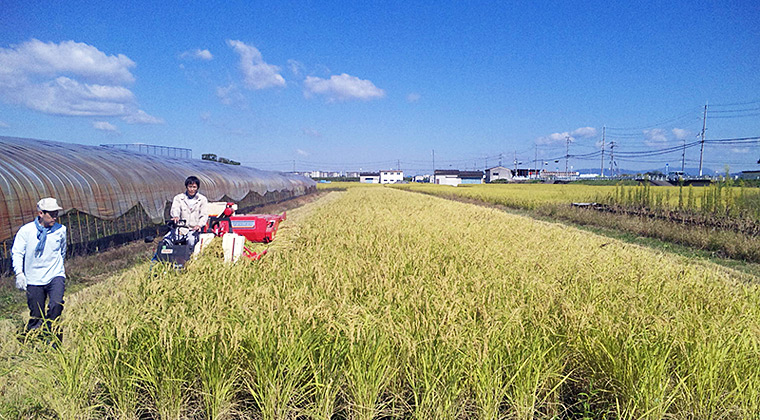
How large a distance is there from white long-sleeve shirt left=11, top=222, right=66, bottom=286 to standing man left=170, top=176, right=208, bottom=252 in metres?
1.38

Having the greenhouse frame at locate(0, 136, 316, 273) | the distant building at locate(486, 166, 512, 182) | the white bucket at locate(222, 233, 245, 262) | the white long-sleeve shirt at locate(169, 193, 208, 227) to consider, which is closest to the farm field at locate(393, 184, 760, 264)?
the white bucket at locate(222, 233, 245, 262)

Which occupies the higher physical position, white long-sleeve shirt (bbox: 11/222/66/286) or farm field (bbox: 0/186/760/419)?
white long-sleeve shirt (bbox: 11/222/66/286)

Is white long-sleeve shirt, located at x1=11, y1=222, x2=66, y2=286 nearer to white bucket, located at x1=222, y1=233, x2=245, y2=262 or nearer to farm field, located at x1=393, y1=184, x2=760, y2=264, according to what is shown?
white bucket, located at x1=222, y1=233, x2=245, y2=262

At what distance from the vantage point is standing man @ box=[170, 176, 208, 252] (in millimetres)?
4949

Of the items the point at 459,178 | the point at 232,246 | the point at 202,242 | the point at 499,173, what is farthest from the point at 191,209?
the point at 499,173

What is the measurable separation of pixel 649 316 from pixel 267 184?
80.1 feet

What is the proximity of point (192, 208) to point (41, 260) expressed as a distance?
1717 millimetres

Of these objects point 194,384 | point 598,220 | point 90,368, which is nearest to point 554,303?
point 194,384

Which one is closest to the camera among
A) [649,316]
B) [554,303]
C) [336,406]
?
[336,406]

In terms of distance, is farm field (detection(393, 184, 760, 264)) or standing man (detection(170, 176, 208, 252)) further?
farm field (detection(393, 184, 760, 264))

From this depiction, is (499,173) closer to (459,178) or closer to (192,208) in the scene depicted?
(459,178)

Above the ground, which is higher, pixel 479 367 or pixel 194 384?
pixel 479 367

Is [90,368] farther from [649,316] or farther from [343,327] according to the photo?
[649,316]

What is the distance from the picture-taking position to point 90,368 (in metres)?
2.30
